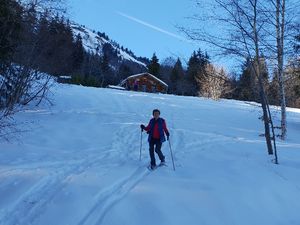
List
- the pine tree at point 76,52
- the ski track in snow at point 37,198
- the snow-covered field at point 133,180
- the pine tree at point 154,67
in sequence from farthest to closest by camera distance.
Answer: the pine tree at point 154,67
the pine tree at point 76,52
the snow-covered field at point 133,180
the ski track in snow at point 37,198

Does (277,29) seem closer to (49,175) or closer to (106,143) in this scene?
(106,143)

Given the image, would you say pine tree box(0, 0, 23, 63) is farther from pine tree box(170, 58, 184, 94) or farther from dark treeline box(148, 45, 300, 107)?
pine tree box(170, 58, 184, 94)

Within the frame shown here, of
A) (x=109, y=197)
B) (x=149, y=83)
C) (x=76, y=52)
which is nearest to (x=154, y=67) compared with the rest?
(x=149, y=83)

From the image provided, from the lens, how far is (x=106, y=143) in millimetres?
15695

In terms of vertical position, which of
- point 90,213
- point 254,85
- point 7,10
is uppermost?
point 7,10

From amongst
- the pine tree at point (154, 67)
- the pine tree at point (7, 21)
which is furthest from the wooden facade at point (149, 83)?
the pine tree at point (7, 21)

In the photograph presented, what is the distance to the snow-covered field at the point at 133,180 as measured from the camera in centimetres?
790

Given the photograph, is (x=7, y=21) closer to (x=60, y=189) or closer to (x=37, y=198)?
(x=60, y=189)

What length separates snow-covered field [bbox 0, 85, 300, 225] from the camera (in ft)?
25.9

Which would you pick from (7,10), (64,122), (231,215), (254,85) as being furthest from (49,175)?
(64,122)

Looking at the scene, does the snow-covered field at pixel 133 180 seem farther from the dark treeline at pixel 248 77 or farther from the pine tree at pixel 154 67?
the pine tree at pixel 154 67

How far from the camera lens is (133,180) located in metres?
10.5

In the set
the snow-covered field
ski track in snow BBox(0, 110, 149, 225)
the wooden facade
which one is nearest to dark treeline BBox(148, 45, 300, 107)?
the snow-covered field

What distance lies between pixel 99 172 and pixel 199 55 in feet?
17.1
